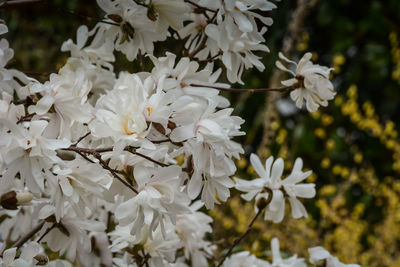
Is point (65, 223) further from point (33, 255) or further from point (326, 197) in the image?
point (326, 197)

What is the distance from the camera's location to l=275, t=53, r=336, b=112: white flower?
1.89 ft

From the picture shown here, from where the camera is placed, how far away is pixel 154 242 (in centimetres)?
59

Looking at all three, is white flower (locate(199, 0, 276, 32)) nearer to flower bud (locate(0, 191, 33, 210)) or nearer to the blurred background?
flower bud (locate(0, 191, 33, 210))

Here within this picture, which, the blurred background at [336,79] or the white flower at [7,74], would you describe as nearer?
the white flower at [7,74]

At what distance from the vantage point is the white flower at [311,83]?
58 centimetres

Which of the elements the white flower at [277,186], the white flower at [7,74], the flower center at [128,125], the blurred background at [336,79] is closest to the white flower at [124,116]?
the flower center at [128,125]

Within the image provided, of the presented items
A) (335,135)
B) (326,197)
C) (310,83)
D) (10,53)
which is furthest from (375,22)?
(10,53)

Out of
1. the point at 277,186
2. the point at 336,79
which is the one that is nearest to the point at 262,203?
the point at 277,186

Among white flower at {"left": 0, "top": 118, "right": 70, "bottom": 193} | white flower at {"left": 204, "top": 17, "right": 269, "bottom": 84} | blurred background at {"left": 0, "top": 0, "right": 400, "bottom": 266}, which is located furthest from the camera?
blurred background at {"left": 0, "top": 0, "right": 400, "bottom": 266}

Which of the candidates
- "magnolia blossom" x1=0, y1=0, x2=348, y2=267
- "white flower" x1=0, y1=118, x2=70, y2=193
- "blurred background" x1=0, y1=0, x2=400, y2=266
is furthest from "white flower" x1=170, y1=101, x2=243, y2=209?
"blurred background" x1=0, y1=0, x2=400, y2=266

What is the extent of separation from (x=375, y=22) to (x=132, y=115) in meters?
2.06

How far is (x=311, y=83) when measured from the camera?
0.58m

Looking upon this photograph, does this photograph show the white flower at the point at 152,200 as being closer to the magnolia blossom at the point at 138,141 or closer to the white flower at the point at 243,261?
the magnolia blossom at the point at 138,141

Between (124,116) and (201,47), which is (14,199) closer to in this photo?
(124,116)
